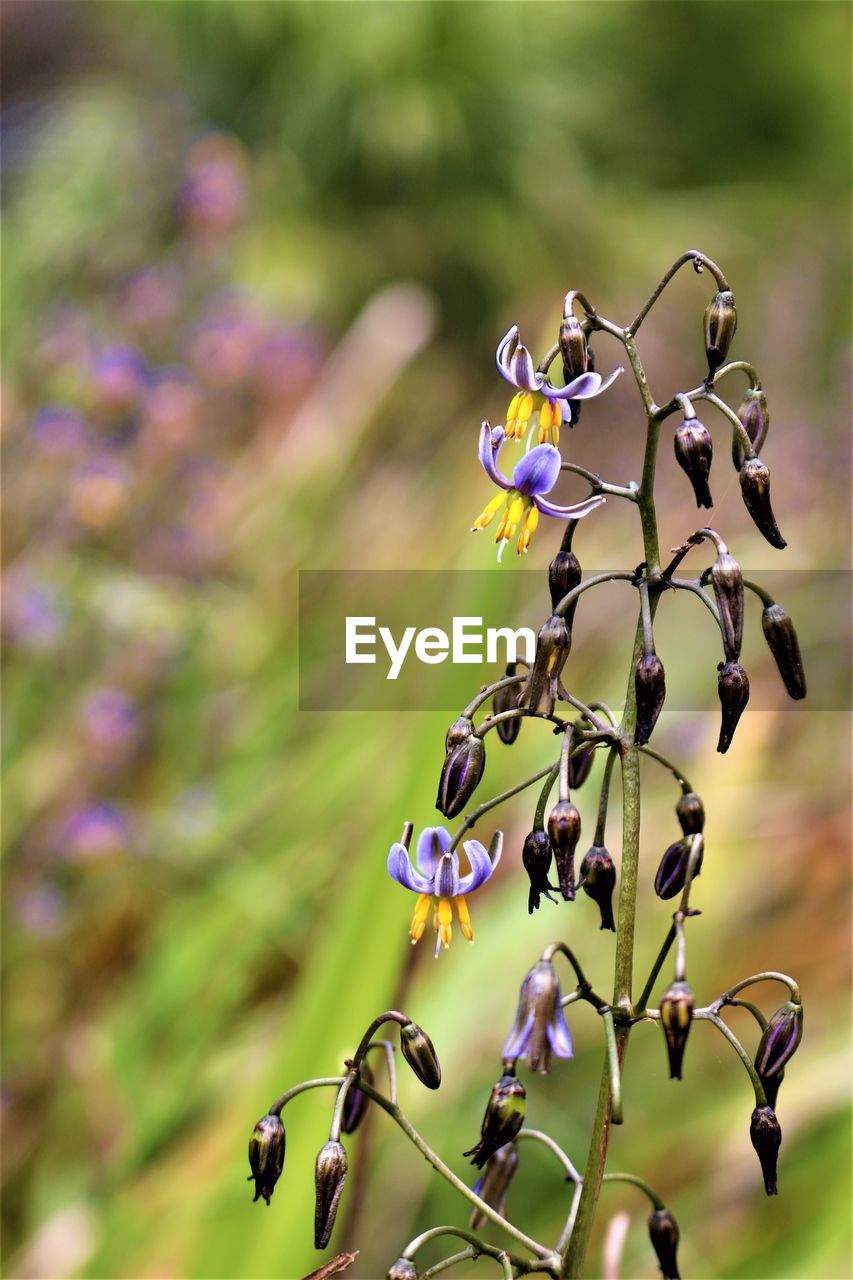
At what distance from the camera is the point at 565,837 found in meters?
0.48

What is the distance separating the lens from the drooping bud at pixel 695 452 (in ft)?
1.57

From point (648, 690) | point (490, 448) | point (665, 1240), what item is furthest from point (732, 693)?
point (665, 1240)

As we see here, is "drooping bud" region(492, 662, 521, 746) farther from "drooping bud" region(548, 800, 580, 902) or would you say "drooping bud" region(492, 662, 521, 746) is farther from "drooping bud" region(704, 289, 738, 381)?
"drooping bud" region(704, 289, 738, 381)

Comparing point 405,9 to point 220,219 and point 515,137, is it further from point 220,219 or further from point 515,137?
point 220,219

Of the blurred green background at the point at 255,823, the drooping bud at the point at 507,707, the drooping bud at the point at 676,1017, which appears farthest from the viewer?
the blurred green background at the point at 255,823

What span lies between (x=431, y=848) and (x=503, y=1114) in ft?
0.38

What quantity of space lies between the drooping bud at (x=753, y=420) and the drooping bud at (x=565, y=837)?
164 mm

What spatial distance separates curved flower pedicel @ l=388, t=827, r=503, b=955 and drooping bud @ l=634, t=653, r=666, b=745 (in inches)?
3.1

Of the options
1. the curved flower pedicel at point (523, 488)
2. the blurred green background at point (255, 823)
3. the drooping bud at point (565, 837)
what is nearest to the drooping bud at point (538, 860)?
the drooping bud at point (565, 837)

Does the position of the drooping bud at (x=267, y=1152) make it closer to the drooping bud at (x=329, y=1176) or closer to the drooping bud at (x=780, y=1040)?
the drooping bud at (x=329, y=1176)

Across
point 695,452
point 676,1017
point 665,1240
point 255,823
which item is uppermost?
point 695,452

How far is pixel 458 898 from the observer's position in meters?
0.53

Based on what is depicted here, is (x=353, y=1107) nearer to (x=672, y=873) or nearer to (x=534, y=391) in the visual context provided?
(x=672, y=873)

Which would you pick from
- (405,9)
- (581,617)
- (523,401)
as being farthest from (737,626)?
(405,9)
